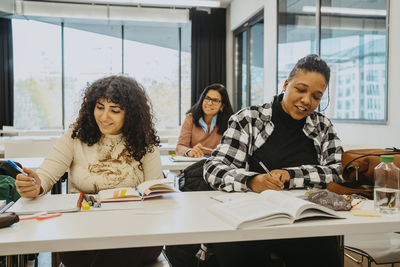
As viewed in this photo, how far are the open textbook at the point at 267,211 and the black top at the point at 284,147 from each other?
0.52m

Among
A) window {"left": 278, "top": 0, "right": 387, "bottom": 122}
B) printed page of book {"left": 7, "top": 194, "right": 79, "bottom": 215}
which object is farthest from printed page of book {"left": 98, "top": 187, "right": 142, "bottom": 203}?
window {"left": 278, "top": 0, "right": 387, "bottom": 122}

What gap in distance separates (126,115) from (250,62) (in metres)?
5.64

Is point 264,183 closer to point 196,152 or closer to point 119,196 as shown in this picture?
point 119,196

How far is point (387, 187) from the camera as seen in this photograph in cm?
147

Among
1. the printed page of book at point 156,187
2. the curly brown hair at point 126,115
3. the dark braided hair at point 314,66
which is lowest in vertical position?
the printed page of book at point 156,187

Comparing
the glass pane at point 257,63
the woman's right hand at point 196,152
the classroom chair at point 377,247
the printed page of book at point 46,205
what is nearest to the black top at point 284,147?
the classroom chair at point 377,247

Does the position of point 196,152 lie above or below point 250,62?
below

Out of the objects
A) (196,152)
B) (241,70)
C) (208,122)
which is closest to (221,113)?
(208,122)

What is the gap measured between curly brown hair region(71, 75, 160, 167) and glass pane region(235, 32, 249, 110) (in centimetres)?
559

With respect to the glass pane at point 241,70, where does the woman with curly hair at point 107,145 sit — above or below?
below

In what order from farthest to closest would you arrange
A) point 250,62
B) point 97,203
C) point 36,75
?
point 36,75, point 250,62, point 97,203

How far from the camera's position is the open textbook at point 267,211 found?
3.76 ft

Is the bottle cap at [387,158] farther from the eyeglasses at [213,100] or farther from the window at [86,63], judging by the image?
the window at [86,63]

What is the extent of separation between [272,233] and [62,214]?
70 cm
